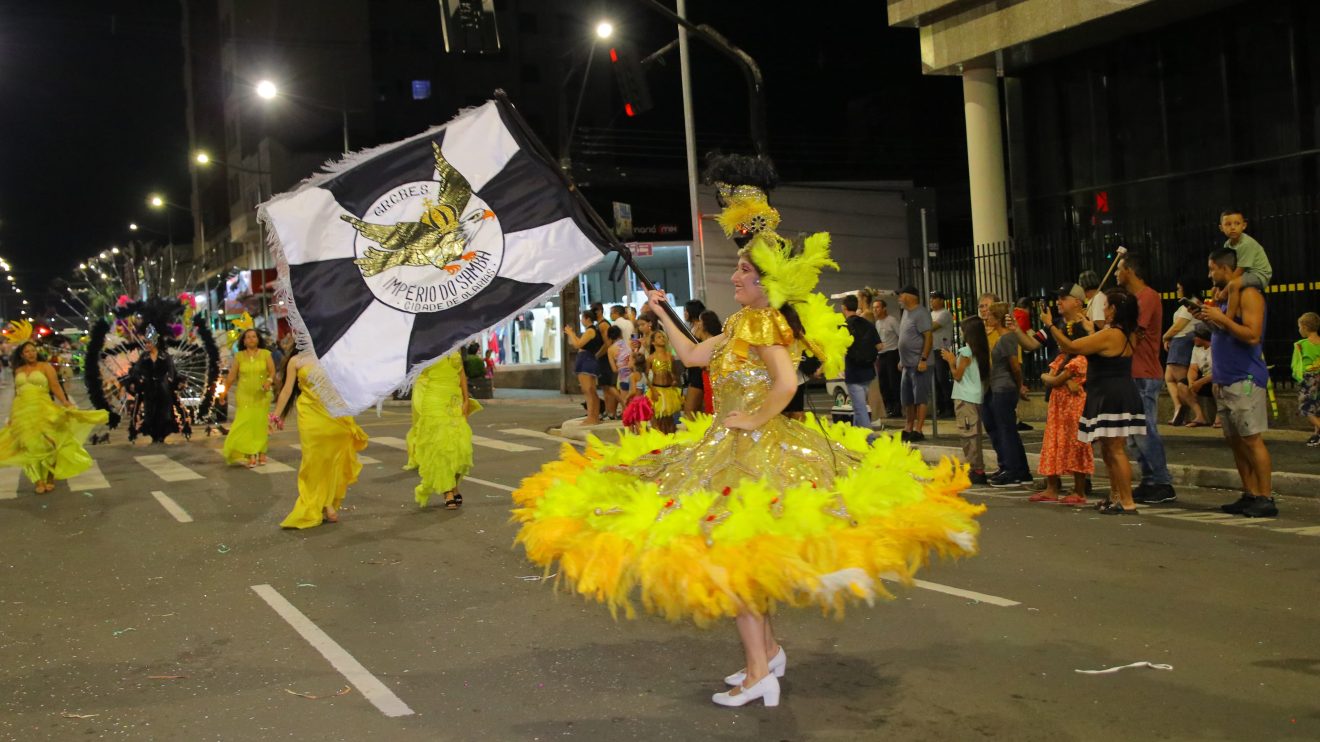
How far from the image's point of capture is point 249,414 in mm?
15875

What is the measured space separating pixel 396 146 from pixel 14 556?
18.8 feet

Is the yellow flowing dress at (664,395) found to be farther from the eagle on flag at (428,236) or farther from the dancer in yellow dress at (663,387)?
the eagle on flag at (428,236)

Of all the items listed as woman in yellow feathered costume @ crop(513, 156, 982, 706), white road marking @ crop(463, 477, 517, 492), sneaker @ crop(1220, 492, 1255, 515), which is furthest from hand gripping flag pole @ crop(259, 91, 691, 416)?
white road marking @ crop(463, 477, 517, 492)

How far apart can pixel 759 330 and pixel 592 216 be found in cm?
115

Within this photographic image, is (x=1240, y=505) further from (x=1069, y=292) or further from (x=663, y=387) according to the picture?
(x=663, y=387)

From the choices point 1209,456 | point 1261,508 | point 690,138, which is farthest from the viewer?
point 690,138

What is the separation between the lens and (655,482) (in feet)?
Result: 15.8

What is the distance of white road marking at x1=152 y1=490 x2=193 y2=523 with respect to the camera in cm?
1130

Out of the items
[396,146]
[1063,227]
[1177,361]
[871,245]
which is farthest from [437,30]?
[396,146]

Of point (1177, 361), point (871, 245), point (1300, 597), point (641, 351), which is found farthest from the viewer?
point (871, 245)

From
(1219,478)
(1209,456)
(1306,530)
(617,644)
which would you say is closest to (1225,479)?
(1219,478)

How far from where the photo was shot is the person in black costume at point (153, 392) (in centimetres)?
2002

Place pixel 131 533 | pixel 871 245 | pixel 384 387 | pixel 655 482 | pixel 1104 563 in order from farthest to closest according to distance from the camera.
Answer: pixel 871 245
pixel 131 533
pixel 1104 563
pixel 384 387
pixel 655 482

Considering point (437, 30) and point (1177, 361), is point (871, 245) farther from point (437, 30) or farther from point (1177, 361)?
point (437, 30)
